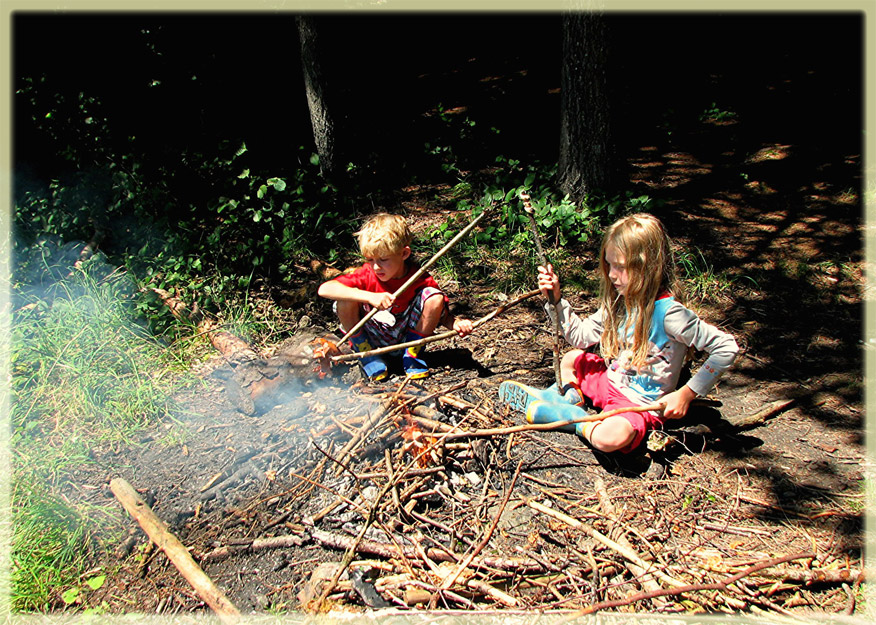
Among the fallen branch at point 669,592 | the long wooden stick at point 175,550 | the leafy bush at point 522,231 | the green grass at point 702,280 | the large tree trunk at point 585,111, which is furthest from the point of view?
the leafy bush at point 522,231

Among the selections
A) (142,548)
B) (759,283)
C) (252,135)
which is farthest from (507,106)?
(142,548)

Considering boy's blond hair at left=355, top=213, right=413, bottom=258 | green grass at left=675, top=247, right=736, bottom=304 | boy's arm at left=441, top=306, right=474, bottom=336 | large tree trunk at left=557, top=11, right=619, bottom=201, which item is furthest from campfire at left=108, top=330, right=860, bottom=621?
large tree trunk at left=557, top=11, right=619, bottom=201

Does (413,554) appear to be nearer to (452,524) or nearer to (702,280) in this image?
(452,524)

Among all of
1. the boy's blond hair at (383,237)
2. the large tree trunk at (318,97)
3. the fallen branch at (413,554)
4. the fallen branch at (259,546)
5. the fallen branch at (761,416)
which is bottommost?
the fallen branch at (761,416)

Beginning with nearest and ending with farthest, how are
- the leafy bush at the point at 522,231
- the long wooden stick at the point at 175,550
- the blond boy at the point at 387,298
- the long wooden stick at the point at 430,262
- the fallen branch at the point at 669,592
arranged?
the fallen branch at the point at 669,592 → the long wooden stick at the point at 175,550 → the long wooden stick at the point at 430,262 → the blond boy at the point at 387,298 → the leafy bush at the point at 522,231

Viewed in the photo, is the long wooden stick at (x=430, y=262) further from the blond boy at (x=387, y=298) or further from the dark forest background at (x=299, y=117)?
the dark forest background at (x=299, y=117)

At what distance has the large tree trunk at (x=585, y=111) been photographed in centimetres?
508

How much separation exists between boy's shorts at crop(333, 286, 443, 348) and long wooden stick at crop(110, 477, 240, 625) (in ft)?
5.11

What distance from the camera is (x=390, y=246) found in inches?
138

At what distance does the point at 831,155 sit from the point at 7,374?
7495mm

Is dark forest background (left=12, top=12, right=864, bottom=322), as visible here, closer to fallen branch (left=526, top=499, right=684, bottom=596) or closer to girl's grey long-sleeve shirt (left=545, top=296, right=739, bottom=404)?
girl's grey long-sleeve shirt (left=545, top=296, right=739, bottom=404)

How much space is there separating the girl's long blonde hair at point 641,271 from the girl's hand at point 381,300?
3.82 ft

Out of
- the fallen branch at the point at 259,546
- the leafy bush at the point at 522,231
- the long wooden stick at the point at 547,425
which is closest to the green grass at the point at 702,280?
the leafy bush at the point at 522,231

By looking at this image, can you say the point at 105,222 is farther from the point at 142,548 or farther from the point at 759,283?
the point at 759,283
